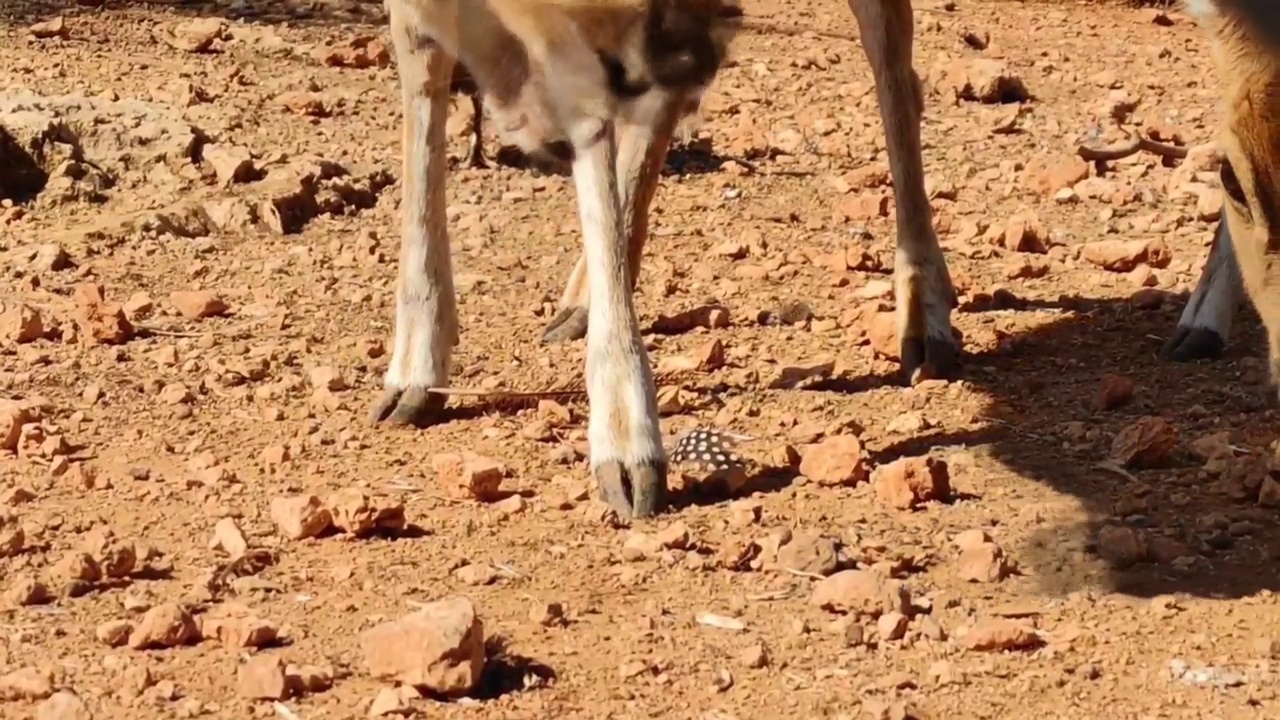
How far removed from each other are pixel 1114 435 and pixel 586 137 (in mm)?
1747

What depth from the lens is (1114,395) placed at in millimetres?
5762

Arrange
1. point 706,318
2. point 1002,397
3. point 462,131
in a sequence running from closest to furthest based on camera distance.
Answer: point 1002,397, point 706,318, point 462,131

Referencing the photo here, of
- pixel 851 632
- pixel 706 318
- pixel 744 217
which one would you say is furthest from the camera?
pixel 744 217

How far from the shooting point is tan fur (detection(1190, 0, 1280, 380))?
4.34 metres

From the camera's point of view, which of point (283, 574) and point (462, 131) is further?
point (462, 131)

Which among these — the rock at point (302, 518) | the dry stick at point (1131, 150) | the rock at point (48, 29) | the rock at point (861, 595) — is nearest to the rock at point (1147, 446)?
Result: the rock at point (861, 595)

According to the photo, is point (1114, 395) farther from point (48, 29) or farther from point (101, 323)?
point (48, 29)

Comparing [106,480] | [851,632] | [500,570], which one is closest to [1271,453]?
[851,632]

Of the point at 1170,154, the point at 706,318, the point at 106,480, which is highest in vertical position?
the point at 1170,154

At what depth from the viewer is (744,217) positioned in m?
8.00

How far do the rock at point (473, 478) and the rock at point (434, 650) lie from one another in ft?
3.48

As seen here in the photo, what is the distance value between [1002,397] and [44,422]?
2752 millimetres

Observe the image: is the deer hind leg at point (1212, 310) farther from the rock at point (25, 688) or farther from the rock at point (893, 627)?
the rock at point (25, 688)

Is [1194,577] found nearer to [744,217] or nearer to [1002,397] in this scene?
[1002,397]
